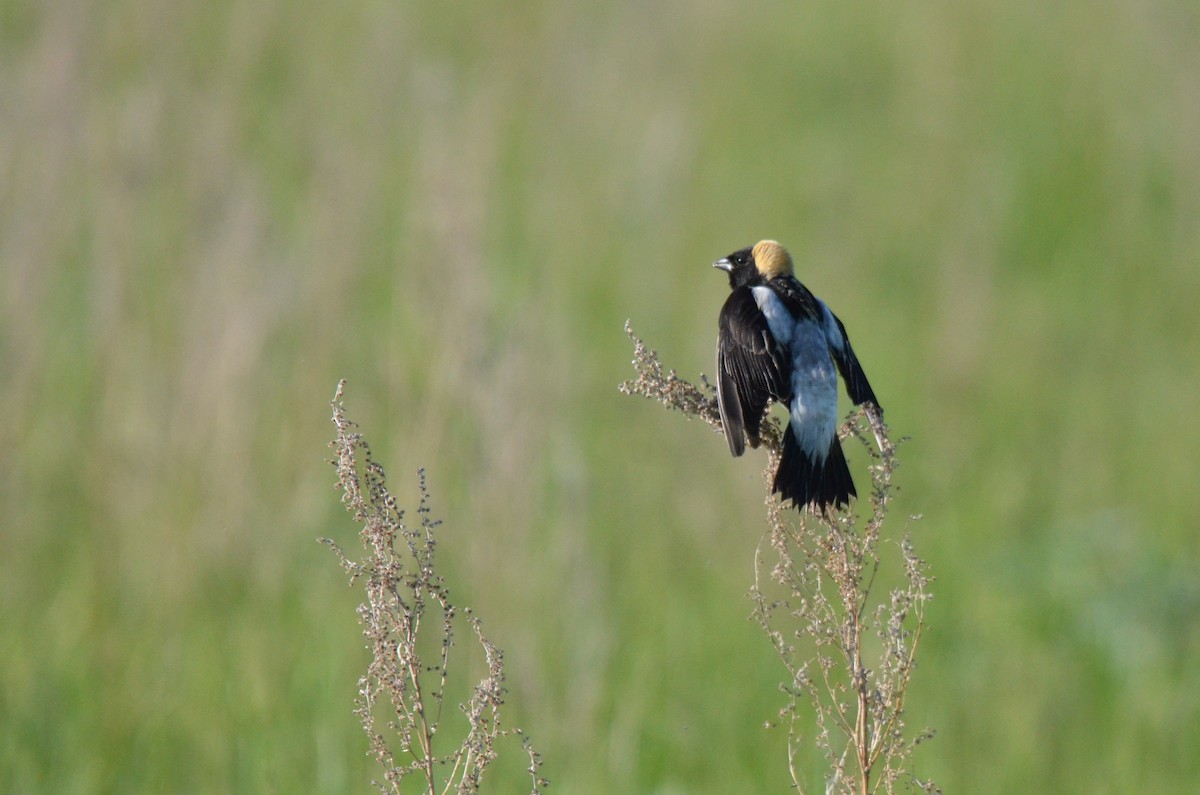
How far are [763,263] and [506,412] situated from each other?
6.83 ft

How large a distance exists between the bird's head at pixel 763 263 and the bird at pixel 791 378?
0.01 metres

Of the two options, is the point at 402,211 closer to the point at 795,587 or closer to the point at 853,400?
the point at 853,400

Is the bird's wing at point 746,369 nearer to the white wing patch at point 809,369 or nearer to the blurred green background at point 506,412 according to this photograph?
the white wing patch at point 809,369

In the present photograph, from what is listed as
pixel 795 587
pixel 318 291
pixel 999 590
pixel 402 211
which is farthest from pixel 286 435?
pixel 795 587

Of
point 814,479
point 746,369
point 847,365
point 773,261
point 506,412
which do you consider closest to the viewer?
point 814,479

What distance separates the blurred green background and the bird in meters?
2.04

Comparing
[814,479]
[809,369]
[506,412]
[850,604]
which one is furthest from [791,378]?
[506,412]

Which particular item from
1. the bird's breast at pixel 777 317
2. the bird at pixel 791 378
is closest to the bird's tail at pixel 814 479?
the bird at pixel 791 378

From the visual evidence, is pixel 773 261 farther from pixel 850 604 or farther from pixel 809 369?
pixel 850 604

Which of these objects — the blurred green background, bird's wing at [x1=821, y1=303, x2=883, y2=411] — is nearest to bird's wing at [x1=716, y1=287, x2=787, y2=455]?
bird's wing at [x1=821, y1=303, x2=883, y2=411]

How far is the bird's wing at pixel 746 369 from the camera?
7.14ft

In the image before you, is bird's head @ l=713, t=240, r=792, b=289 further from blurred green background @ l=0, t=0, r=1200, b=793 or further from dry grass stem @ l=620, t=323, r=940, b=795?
blurred green background @ l=0, t=0, r=1200, b=793

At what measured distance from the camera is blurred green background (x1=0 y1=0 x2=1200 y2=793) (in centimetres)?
437

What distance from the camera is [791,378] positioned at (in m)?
2.32
